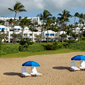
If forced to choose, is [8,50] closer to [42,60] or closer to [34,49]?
[34,49]

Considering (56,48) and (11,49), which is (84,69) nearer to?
(11,49)

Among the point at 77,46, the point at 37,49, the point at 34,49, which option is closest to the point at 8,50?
the point at 34,49

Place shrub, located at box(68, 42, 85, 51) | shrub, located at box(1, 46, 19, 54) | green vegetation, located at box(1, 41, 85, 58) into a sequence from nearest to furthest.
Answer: shrub, located at box(1, 46, 19, 54), green vegetation, located at box(1, 41, 85, 58), shrub, located at box(68, 42, 85, 51)

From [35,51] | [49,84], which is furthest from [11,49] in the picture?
[49,84]

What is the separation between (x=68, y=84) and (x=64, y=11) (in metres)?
52.7

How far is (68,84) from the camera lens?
11.6 metres

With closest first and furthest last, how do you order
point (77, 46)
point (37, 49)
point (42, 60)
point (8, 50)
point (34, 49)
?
point (42, 60) < point (8, 50) < point (34, 49) < point (37, 49) < point (77, 46)

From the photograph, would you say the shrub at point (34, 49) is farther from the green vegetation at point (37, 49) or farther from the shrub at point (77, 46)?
the shrub at point (77, 46)

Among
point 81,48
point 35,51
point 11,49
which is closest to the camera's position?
point 11,49

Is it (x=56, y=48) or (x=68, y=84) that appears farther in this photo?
(x=56, y=48)

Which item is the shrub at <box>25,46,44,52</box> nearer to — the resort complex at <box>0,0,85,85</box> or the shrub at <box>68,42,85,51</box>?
the resort complex at <box>0,0,85,85</box>

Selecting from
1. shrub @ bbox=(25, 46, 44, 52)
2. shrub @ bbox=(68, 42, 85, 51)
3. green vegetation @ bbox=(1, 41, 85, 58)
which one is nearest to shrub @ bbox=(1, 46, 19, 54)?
green vegetation @ bbox=(1, 41, 85, 58)

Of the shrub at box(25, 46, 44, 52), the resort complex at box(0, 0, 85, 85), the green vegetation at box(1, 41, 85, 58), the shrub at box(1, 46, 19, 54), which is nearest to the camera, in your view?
the resort complex at box(0, 0, 85, 85)

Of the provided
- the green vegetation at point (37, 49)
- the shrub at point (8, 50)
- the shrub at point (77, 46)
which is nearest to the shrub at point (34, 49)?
the green vegetation at point (37, 49)
